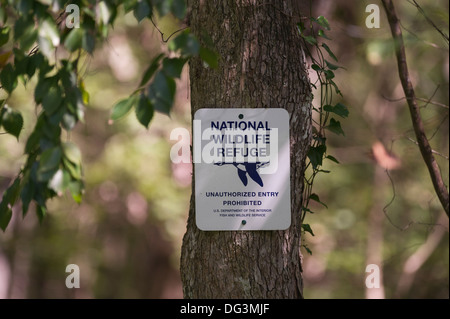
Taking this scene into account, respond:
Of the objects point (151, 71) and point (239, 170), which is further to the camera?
point (239, 170)

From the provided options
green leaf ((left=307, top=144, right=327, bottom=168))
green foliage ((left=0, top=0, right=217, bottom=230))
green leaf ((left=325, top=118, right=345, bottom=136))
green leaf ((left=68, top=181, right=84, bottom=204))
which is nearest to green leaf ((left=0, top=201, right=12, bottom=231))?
green foliage ((left=0, top=0, right=217, bottom=230))

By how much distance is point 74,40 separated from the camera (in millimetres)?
1589

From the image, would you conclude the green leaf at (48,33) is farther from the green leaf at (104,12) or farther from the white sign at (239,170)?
the white sign at (239,170)

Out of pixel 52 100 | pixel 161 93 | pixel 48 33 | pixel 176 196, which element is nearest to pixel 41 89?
pixel 52 100

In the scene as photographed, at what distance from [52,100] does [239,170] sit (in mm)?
664

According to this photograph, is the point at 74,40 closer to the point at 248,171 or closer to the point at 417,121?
the point at 248,171

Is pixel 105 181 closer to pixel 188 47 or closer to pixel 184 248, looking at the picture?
pixel 184 248

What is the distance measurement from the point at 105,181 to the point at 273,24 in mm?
6475

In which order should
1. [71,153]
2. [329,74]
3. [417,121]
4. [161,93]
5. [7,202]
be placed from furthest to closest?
[417,121] < [329,74] < [7,202] < [71,153] < [161,93]

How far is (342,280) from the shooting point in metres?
10.2

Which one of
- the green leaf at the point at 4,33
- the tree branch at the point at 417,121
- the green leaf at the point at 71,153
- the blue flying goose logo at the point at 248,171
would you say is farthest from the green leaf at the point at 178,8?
the tree branch at the point at 417,121
